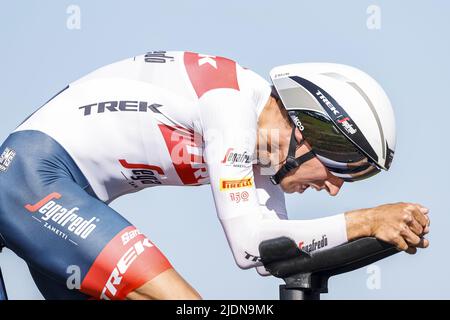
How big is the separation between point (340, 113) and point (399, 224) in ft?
3.98

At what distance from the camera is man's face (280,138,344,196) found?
6562 mm

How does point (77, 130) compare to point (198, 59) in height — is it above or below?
below

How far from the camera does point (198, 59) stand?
20.7ft

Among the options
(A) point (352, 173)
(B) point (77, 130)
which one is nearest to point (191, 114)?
(B) point (77, 130)

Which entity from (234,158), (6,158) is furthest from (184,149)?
(6,158)

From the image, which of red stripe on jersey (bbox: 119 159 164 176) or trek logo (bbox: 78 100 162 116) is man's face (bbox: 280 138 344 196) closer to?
red stripe on jersey (bbox: 119 159 164 176)

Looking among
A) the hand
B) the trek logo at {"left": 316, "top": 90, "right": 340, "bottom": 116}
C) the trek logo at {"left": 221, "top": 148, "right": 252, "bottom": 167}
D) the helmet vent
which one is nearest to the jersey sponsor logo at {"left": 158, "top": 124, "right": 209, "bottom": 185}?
the trek logo at {"left": 221, "top": 148, "right": 252, "bottom": 167}

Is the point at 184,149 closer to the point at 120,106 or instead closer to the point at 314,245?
the point at 120,106

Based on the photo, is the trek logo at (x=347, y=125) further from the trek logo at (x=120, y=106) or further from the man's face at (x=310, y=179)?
the trek logo at (x=120, y=106)

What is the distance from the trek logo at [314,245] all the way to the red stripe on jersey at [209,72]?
115cm

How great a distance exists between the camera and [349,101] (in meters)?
6.30
